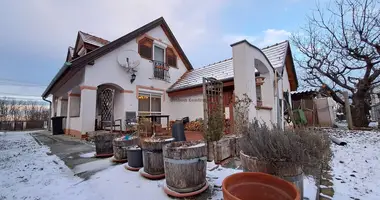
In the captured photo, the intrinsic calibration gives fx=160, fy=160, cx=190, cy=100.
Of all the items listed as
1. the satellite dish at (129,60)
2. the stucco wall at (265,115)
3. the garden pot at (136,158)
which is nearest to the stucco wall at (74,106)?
the satellite dish at (129,60)

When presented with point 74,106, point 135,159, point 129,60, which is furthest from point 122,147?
point 74,106

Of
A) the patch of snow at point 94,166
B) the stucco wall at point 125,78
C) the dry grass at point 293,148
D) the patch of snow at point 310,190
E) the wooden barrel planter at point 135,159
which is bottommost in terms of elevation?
the patch of snow at point 94,166

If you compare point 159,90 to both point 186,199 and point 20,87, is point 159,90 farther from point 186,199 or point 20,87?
point 20,87

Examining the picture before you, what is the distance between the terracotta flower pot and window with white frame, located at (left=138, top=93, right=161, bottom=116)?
6.59 m

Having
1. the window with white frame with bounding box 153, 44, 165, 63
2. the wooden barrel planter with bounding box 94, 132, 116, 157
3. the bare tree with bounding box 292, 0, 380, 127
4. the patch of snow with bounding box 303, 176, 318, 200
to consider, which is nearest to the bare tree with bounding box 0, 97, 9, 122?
the window with white frame with bounding box 153, 44, 165, 63

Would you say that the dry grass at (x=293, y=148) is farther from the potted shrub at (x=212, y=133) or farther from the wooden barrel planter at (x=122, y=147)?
the wooden barrel planter at (x=122, y=147)

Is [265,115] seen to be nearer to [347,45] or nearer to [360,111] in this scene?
[360,111]

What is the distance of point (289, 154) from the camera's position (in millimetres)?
1309

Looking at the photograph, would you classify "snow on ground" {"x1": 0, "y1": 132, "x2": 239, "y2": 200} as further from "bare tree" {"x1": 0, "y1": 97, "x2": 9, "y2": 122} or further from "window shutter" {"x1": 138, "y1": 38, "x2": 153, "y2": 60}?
"bare tree" {"x1": 0, "y1": 97, "x2": 9, "y2": 122}

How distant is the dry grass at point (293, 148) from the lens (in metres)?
1.31

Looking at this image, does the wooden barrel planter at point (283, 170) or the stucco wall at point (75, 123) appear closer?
the wooden barrel planter at point (283, 170)

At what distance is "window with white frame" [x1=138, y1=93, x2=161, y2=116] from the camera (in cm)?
761

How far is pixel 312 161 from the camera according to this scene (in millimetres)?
1304

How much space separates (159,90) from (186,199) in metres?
6.86
